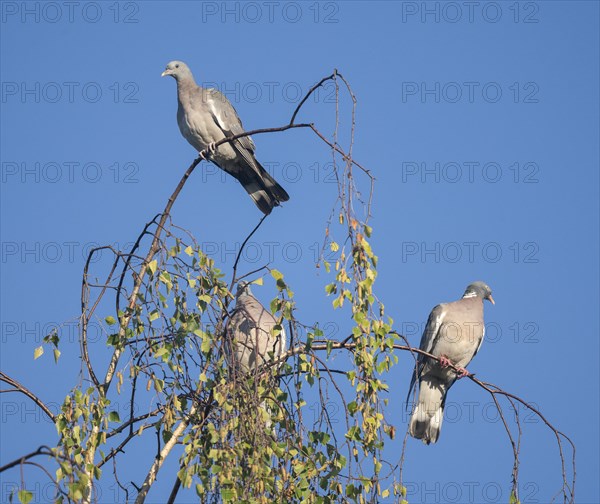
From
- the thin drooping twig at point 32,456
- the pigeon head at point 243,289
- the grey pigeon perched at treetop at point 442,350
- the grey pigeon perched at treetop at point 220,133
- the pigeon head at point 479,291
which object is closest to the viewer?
the thin drooping twig at point 32,456

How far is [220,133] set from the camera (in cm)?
761

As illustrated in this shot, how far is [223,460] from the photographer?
10.9 feet

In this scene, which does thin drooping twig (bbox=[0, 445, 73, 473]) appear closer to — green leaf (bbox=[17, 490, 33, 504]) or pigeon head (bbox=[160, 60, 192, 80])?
green leaf (bbox=[17, 490, 33, 504])

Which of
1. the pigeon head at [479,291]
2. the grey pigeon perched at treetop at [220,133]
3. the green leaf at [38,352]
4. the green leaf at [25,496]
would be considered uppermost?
the grey pigeon perched at treetop at [220,133]

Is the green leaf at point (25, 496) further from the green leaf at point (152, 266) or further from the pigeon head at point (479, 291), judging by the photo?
the pigeon head at point (479, 291)

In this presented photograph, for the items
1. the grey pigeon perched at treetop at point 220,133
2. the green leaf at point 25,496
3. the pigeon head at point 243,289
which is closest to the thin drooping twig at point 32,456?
the green leaf at point 25,496

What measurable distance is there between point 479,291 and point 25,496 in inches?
228

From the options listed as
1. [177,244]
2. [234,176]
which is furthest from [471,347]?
[177,244]

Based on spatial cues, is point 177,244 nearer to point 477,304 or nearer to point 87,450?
point 87,450

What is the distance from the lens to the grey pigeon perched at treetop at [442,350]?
24.4ft

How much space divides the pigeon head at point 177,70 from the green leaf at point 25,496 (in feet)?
18.7

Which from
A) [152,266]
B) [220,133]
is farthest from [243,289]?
[220,133]

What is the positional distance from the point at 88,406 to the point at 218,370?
0.50m

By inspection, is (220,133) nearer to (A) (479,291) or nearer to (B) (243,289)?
(A) (479,291)
